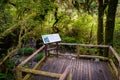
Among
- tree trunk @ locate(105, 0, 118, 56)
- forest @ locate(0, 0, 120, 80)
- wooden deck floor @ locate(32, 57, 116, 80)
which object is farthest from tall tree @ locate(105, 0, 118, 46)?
wooden deck floor @ locate(32, 57, 116, 80)

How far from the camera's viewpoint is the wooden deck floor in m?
5.02

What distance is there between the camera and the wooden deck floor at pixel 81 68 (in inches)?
198

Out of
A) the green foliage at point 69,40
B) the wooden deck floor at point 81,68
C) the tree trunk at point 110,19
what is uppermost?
the tree trunk at point 110,19

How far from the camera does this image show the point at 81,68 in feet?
18.7

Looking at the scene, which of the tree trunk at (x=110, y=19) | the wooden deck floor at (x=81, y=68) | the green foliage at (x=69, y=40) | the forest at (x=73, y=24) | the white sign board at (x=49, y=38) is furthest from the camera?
the green foliage at (x=69, y=40)

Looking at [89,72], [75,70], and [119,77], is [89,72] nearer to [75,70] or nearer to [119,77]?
[75,70]

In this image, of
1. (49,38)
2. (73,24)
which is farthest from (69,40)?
(49,38)

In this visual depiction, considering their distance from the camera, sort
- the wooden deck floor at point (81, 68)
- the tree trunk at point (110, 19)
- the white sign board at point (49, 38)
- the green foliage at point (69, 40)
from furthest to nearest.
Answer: the green foliage at point (69, 40)
the tree trunk at point (110, 19)
the white sign board at point (49, 38)
the wooden deck floor at point (81, 68)

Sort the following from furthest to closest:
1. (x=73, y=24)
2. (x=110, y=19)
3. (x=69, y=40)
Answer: (x=73, y=24) → (x=69, y=40) → (x=110, y=19)

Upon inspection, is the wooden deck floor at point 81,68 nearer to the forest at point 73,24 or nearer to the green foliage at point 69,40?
the forest at point 73,24

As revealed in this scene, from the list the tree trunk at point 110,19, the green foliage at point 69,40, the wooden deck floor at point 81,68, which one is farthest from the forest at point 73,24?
the wooden deck floor at point 81,68

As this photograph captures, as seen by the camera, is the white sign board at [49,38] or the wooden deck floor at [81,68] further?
the white sign board at [49,38]

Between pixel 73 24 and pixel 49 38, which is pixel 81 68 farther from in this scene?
pixel 73 24

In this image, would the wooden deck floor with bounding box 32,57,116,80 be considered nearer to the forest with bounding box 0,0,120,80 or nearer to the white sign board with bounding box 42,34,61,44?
the white sign board with bounding box 42,34,61,44
